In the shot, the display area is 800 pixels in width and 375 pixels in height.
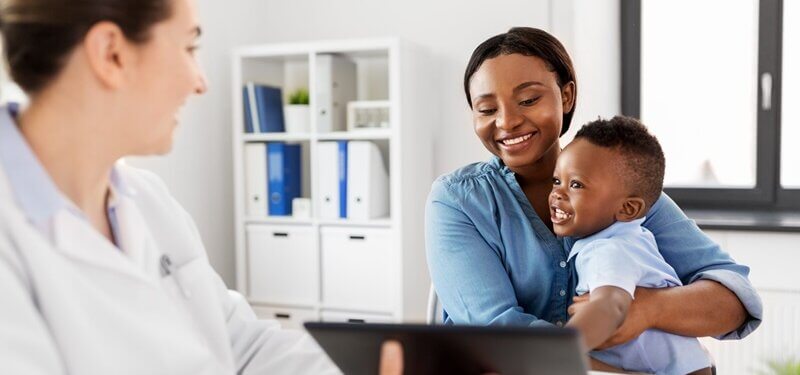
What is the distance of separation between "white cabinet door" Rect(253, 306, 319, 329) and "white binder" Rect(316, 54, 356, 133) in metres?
0.88

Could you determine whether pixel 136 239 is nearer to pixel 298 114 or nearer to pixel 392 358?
pixel 392 358

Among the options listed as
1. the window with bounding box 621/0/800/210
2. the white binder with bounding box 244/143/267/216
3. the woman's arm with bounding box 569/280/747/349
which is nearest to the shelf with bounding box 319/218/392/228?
the white binder with bounding box 244/143/267/216

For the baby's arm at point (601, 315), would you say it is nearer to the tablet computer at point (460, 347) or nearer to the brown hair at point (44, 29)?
the tablet computer at point (460, 347)

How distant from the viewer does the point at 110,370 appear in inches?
37.5

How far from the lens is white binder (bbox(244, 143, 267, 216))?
3.78 m

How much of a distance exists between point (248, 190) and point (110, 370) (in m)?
2.91

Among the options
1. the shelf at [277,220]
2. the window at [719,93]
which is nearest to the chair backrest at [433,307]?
the shelf at [277,220]

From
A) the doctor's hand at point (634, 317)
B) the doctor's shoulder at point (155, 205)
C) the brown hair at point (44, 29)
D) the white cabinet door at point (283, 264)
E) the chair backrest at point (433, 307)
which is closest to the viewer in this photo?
the brown hair at point (44, 29)

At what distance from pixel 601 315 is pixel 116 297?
28.9 inches

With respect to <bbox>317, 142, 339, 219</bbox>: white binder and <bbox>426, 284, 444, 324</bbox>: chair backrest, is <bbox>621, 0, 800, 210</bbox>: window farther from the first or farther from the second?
<bbox>426, 284, 444, 324</bbox>: chair backrest

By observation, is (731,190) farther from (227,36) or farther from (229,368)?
(229,368)

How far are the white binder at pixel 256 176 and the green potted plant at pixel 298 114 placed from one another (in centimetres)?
17

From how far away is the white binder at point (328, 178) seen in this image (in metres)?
3.62

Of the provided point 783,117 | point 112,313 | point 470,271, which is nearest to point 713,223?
point 783,117
